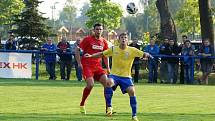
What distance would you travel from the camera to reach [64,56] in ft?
96.0

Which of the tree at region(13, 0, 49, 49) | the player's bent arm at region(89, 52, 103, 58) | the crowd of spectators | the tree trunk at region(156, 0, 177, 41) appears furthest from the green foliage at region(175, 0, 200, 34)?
the player's bent arm at region(89, 52, 103, 58)

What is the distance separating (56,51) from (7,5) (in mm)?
49739

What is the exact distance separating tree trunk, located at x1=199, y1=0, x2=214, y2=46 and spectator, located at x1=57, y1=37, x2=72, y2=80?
9321 mm

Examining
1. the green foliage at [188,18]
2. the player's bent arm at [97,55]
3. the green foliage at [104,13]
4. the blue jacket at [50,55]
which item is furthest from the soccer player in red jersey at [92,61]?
the green foliage at [104,13]

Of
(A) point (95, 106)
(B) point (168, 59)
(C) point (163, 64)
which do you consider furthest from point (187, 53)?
(A) point (95, 106)

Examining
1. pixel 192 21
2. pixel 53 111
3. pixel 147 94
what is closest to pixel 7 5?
pixel 192 21

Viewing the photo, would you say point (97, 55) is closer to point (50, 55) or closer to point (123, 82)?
point (123, 82)

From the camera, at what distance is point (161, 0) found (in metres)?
35.9

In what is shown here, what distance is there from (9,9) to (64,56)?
50.2 meters

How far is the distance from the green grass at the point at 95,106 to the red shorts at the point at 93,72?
2.80 ft

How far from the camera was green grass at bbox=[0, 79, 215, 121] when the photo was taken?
1271cm

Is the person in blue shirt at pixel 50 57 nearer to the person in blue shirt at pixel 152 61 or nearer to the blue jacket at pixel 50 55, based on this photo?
the blue jacket at pixel 50 55

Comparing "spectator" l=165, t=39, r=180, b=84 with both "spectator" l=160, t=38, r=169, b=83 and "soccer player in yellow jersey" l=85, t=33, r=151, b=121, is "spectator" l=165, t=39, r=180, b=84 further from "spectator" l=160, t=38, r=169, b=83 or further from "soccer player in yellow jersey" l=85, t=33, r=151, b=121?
"soccer player in yellow jersey" l=85, t=33, r=151, b=121

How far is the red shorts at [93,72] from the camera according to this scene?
14062 mm
